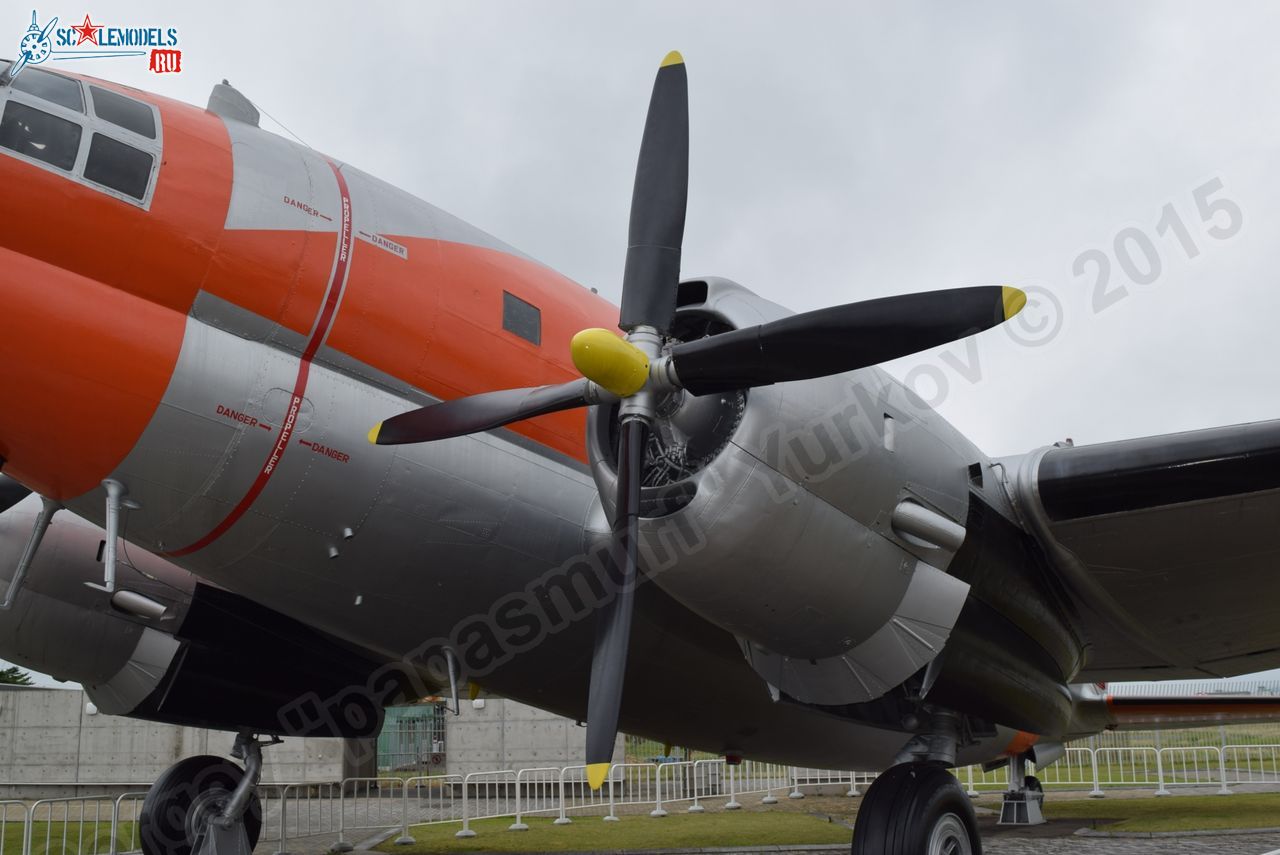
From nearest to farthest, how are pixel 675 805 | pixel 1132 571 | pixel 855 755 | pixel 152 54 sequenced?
pixel 1132 571, pixel 152 54, pixel 855 755, pixel 675 805

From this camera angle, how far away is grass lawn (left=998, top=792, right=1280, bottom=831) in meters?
12.0

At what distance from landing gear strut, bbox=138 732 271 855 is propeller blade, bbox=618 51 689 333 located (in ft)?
17.9

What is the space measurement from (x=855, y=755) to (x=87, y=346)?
686 centimetres

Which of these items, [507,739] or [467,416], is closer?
[467,416]

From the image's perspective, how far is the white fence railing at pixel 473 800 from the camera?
1245 cm

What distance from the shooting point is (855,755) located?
8.86 meters

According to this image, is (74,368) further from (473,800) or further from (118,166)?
(473,800)

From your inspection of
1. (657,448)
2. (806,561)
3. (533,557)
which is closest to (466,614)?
(533,557)

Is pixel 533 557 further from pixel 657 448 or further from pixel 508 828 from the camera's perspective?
pixel 508 828

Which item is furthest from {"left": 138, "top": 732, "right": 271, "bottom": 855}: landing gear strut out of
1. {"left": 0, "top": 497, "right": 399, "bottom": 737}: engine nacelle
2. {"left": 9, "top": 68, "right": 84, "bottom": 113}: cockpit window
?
{"left": 9, "top": 68, "right": 84, "bottom": 113}: cockpit window

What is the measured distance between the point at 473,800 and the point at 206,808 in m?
11.4

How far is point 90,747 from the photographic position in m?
20.4

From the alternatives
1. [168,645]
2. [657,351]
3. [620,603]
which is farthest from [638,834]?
[657,351]

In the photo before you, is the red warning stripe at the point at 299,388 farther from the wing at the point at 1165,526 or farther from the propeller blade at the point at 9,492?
the wing at the point at 1165,526
